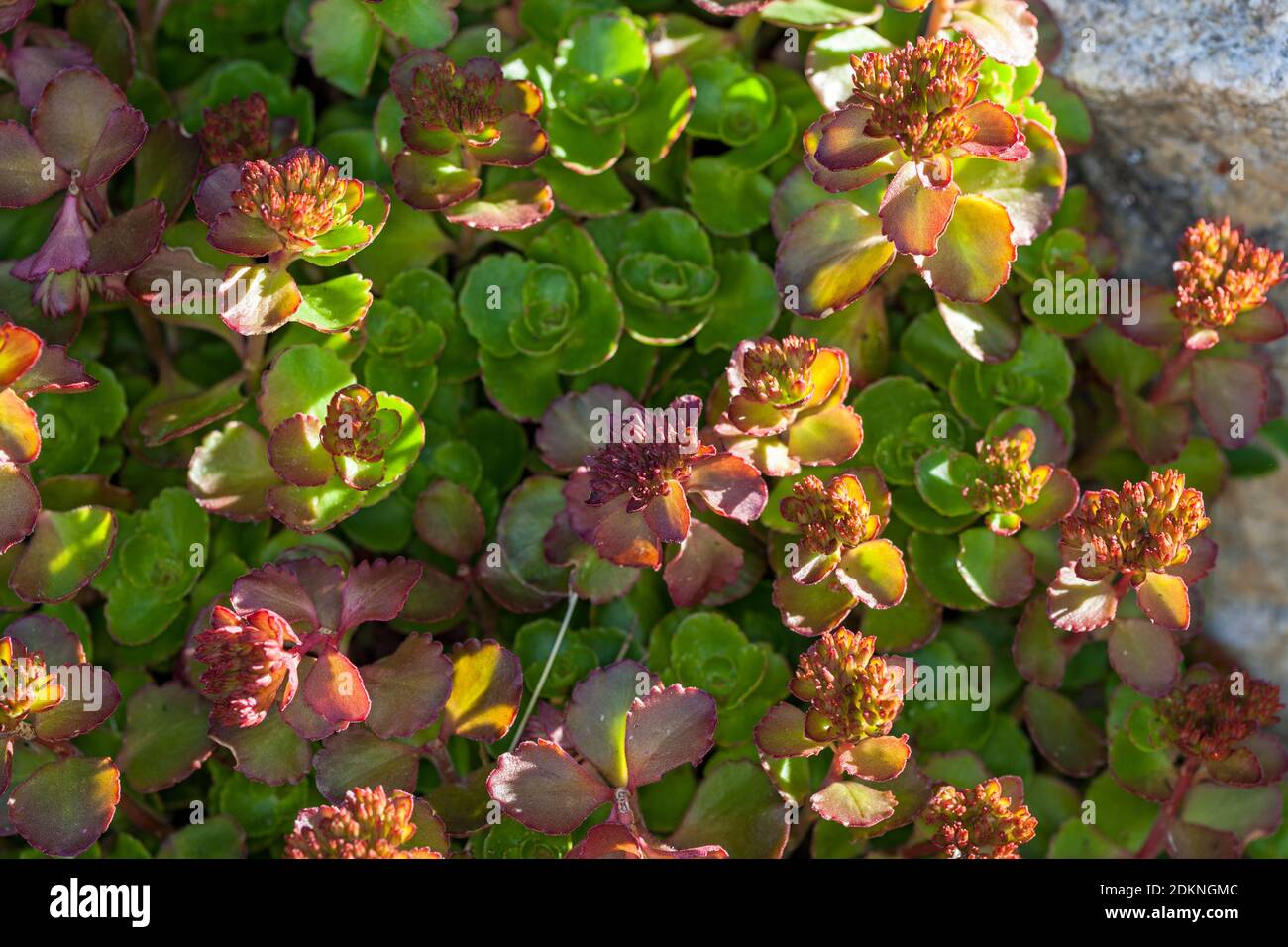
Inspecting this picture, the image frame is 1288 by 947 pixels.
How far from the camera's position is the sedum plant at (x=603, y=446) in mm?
1878

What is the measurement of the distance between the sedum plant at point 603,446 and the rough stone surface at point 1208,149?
3.3 inches

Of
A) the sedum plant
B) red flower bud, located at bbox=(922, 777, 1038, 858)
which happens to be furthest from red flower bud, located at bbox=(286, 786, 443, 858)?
red flower bud, located at bbox=(922, 777, 1038, 858)

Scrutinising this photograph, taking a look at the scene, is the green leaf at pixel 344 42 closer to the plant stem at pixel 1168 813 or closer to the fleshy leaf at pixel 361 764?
the fleshy leaf at pixel 361 764

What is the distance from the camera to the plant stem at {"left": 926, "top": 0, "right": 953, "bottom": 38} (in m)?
2.14

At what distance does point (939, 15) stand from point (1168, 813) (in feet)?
4.90

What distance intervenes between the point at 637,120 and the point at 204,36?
94 cm

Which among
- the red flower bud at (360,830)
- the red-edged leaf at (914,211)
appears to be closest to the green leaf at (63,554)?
the red flower bud at (360,830)

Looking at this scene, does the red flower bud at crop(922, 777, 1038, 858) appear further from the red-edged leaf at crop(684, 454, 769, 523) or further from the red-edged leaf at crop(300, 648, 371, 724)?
the red-edged leaf at crop(300, 648, 371, 724)

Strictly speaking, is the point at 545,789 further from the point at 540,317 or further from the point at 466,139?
the point at 466,139

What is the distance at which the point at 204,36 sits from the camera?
97.7 inches

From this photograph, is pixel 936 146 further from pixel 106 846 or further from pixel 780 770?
pixel 106 846
